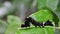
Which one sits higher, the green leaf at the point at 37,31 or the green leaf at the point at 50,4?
the green leaf at the point at 50,4

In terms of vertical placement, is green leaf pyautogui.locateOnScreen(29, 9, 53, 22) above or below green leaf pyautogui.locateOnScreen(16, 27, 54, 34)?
above

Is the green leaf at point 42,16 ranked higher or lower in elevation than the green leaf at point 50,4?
lower

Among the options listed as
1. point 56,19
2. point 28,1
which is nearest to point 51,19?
point 56,19

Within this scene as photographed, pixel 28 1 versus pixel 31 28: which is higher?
pixel 28 1

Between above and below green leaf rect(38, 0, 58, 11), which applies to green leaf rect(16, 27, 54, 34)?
below

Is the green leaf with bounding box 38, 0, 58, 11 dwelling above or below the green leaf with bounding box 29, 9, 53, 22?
above

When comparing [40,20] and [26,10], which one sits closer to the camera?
[40,20]

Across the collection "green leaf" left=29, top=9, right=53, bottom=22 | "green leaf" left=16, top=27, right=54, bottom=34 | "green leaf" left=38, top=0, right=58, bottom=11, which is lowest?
"green leaf" left=16, top=27, right=54, bottom=34

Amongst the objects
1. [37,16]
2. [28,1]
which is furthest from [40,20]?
[28,1]

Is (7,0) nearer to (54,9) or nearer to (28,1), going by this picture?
(28,1)

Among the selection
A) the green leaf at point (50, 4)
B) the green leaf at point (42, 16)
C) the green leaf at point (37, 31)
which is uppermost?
the green leaf at point (50, 4)

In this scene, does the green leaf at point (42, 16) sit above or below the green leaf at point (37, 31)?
above
